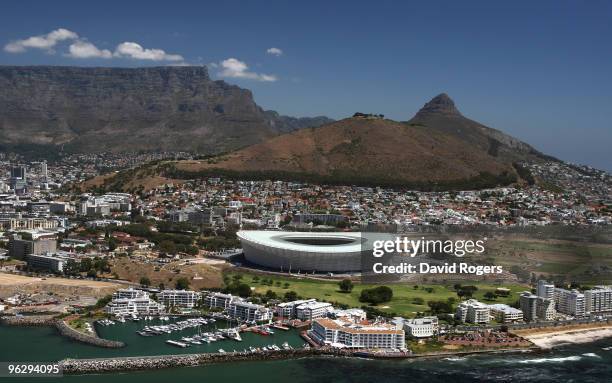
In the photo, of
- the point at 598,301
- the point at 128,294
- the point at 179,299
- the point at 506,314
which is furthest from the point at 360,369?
the point at 598,301

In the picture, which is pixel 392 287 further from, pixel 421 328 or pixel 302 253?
pixel 421 328

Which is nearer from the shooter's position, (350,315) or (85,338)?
(85,338)

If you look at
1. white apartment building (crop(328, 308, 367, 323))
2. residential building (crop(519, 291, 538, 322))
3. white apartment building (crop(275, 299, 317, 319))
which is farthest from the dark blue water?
white apartment building (crop(275, 299, 317, 319))

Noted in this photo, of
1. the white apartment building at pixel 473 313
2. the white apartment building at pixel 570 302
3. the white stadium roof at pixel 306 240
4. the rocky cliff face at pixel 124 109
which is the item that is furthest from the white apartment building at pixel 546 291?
the rocky cliff face at pixel 124 109

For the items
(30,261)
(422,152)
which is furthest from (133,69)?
(30,261)

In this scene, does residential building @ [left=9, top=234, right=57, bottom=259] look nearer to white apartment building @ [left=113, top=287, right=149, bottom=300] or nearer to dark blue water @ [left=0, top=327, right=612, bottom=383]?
white apartment building @ [left=113, top=287, right=149, bottom=300]

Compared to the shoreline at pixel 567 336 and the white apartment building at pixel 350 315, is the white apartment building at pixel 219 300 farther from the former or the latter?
the shoreline at pixel 567 336
